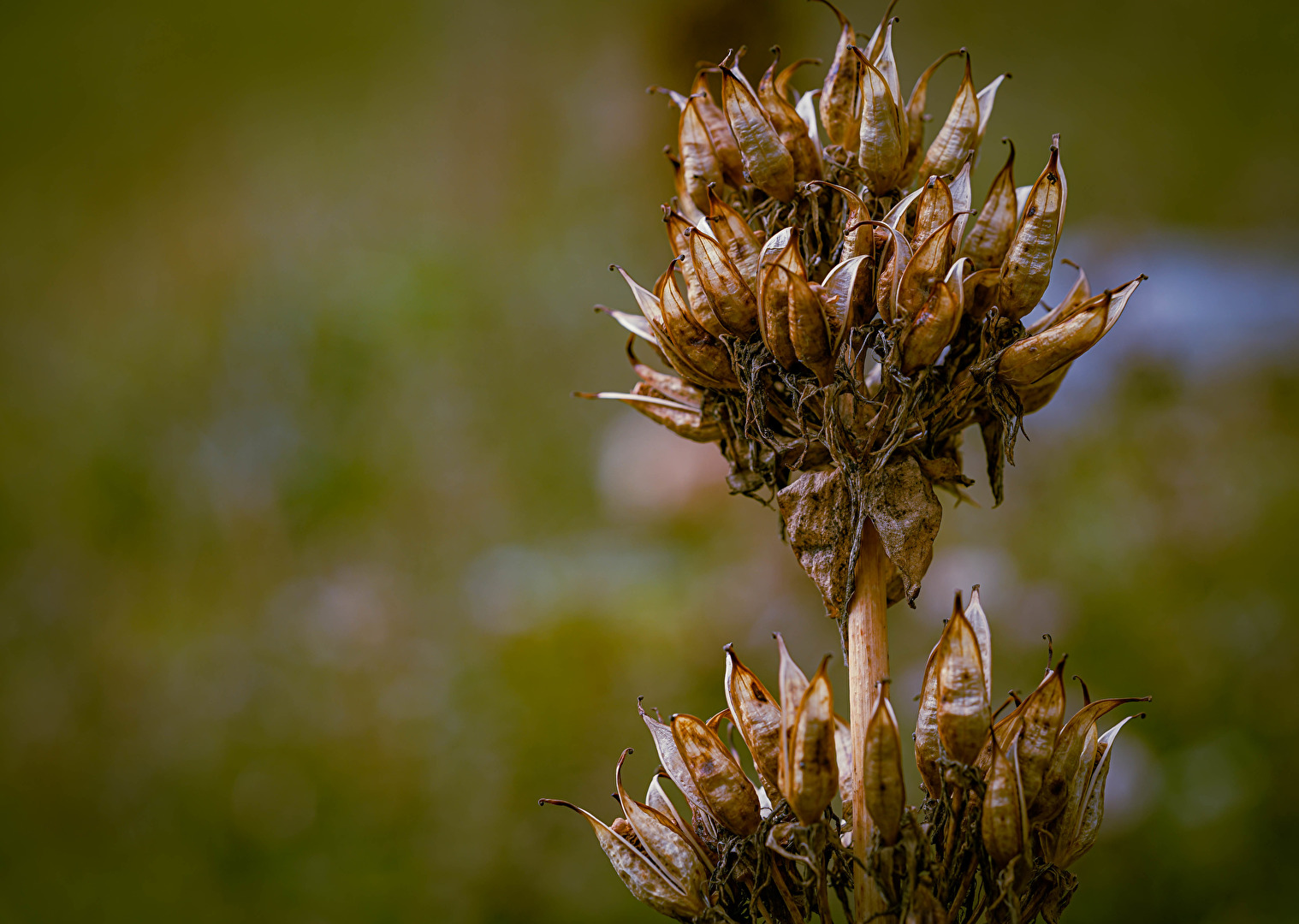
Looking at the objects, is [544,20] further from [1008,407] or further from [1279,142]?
[1008,407]

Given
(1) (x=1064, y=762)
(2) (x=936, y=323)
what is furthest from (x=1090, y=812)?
(2) (x=936, y=323)

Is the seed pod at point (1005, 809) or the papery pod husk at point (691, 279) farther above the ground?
the papery pod husk at point (691, 279)

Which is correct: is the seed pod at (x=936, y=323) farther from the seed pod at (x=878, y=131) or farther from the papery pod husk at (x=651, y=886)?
the papery pod husk at (x=651, y=886)

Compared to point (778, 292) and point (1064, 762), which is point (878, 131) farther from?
point (1064, 762)

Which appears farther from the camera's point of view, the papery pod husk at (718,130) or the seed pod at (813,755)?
the papery pod husk at (718,130)

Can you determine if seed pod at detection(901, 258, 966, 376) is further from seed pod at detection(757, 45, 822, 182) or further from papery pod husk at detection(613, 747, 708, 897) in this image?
papery pod husk at detection(613, 747, 708, 897)

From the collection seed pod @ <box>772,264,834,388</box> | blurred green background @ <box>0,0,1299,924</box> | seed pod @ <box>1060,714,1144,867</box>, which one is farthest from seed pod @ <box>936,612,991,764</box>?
blurred green background @ <box>0,0,1299,924</box>

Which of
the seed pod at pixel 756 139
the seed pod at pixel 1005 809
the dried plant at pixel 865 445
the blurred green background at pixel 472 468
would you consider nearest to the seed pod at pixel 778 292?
the dried plant at pixel 865 445
